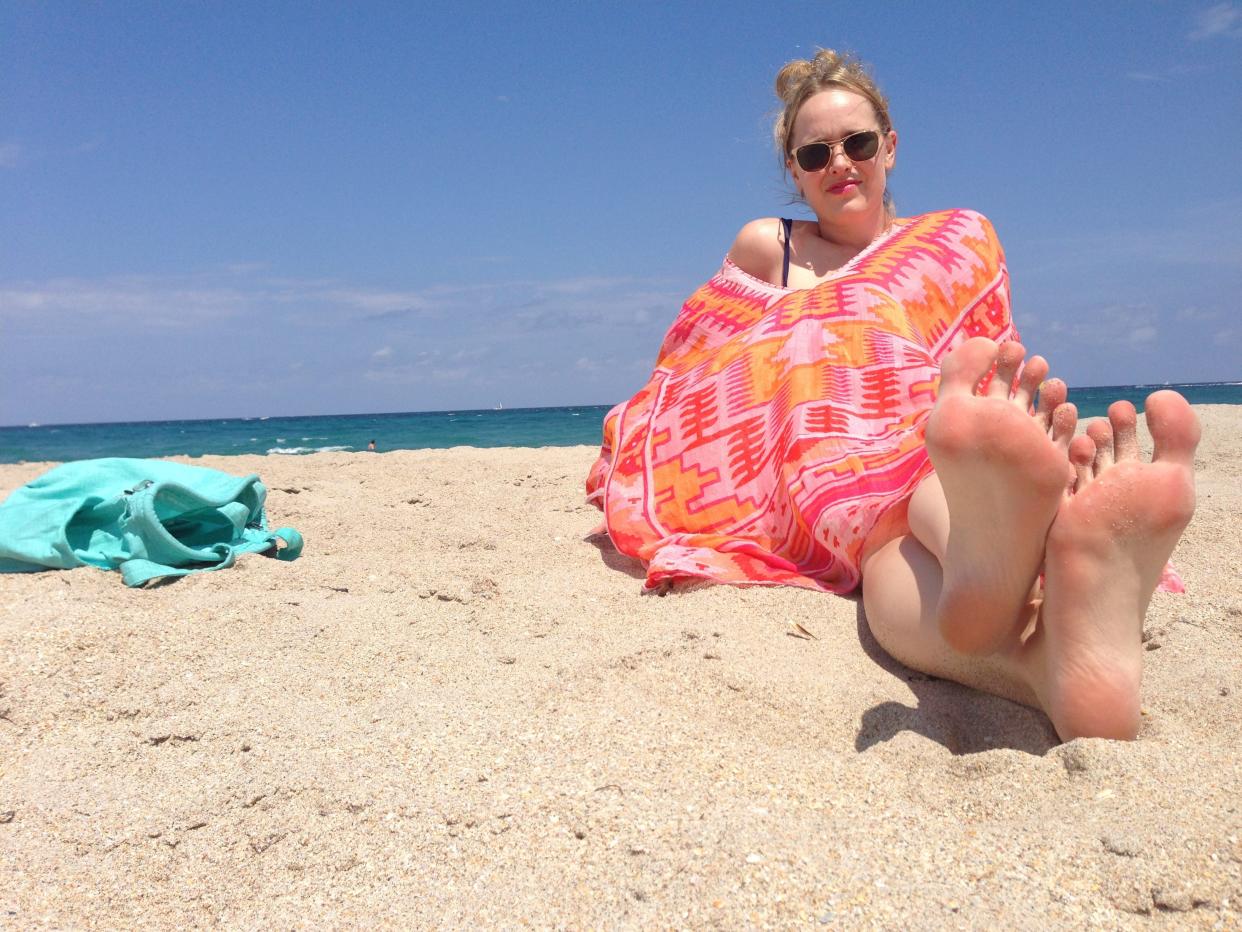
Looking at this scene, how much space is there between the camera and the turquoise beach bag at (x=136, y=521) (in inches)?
90.5

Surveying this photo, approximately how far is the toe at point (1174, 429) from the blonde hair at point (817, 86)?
178cm

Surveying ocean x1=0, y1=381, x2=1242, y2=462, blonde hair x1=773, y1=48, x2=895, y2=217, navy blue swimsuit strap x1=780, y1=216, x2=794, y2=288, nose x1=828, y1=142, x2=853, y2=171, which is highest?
blonde hair x1=773, y1=48, x2=895, y2=217

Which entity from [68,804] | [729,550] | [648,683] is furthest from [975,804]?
[68,804]

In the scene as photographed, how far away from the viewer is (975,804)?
44.7 inches

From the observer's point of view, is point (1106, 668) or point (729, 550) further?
point (729, 550)

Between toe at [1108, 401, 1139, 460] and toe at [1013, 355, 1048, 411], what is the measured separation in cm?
12

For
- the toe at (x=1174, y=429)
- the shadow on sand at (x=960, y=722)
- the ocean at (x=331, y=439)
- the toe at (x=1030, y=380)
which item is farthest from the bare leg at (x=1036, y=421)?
the ocean at (x=331, y=439)

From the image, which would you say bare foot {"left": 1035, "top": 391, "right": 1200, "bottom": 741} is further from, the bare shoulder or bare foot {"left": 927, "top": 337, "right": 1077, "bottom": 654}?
the bare shoulder

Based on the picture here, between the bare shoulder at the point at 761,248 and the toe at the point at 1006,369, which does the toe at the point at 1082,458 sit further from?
the bare shoulder at the point at 761,248

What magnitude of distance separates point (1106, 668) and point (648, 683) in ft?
2.26

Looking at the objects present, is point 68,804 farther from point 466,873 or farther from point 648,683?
point 648,683

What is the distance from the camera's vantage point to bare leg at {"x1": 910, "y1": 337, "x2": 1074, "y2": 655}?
1.23m

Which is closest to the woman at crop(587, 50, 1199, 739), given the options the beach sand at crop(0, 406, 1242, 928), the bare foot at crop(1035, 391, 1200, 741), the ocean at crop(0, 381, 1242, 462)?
the bare foot at crop(1035, 391, 1200, 741)

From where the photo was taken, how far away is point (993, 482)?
1.25m
